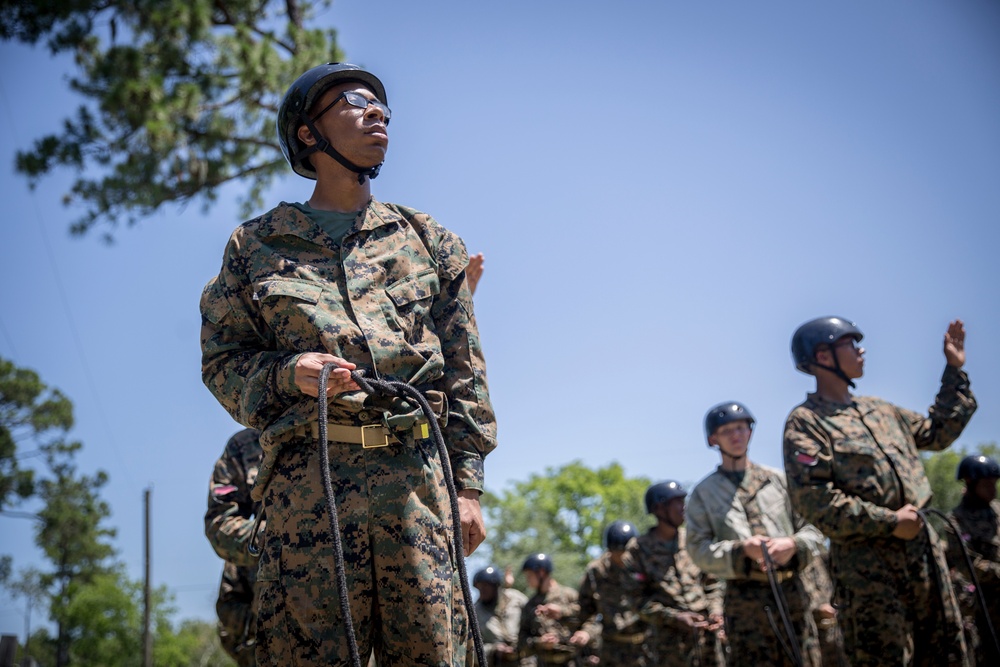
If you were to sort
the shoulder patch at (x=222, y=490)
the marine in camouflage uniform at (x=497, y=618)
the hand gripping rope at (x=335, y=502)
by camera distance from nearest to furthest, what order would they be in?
the hand gripping rope at (x=335, y=502) < the shoulder patch at (x=222, y=490) < the marine in camouflage uniform at (x=497, y=618)

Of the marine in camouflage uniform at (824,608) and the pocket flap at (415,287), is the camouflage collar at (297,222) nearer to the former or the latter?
the pocket flap at (415,287)

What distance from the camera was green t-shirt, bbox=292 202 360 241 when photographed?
3604 millimetres

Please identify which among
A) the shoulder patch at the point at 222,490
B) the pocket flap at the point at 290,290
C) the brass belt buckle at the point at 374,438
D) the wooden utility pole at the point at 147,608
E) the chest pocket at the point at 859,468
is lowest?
the brass belt buckle at the point at 374,438

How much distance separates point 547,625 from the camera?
1408 cm

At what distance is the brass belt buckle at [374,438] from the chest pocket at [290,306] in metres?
0.40

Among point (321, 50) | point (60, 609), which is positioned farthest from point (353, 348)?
point (60, 609)

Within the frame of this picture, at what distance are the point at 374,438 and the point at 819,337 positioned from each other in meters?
4.60

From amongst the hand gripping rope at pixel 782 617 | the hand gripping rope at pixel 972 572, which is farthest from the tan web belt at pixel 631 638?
the hand gripping rope at pixel 972 572

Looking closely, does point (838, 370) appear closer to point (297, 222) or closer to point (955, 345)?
point (955, 345)

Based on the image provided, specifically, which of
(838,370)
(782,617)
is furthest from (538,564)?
(838,370)

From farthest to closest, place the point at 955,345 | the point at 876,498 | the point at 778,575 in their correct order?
the point at 778,575
the point at 955,345
the point at 876,498

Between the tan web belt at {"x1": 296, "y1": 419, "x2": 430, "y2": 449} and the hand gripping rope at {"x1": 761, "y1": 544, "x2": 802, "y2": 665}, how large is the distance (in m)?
4.21

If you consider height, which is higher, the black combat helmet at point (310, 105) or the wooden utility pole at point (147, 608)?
the wooden utility pole at point (147, 608)

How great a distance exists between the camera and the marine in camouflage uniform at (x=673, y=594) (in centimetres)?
997
